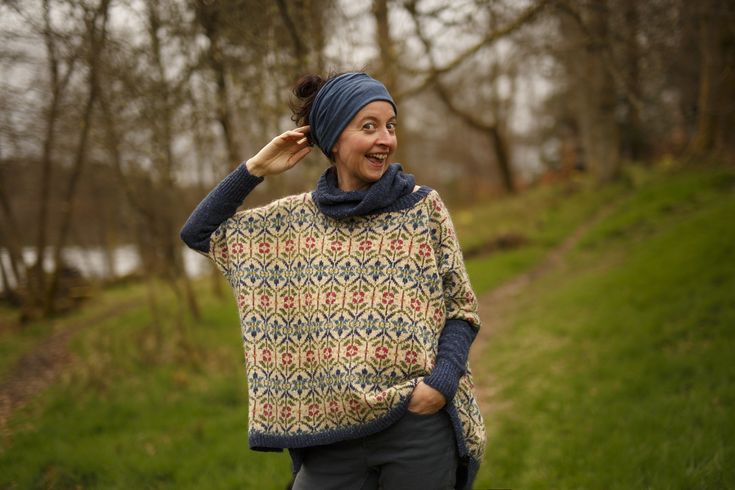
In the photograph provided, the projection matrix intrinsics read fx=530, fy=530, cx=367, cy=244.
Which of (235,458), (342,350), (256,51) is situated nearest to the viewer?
(342,350)

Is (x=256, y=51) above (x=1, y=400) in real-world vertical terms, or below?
above

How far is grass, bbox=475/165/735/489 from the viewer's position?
3.11 m

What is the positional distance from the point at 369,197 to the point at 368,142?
198 millimetres

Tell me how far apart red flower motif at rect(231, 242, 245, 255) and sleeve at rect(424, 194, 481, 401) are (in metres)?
0.66

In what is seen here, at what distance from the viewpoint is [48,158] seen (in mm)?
9031

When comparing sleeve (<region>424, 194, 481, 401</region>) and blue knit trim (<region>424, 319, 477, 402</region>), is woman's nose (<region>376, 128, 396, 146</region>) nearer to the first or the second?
sleeve (<region>424, 194, 481, 401</region>)

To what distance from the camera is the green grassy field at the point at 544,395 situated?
3.31 meters

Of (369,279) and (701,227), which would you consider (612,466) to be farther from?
(701,227)

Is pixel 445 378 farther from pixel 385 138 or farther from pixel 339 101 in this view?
pixel 339 101

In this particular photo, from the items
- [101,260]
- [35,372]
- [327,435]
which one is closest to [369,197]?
[327,435]

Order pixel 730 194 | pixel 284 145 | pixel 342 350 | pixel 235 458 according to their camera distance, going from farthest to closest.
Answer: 1. pixel 730 194
2. pixel 235 458
3. pixel 284 145
4. pixel 342 350

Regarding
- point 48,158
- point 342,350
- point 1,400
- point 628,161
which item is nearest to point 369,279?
point 342,350

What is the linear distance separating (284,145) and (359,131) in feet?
0.98

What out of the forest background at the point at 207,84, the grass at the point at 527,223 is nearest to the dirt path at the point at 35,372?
the forest background at the point at 207,84
